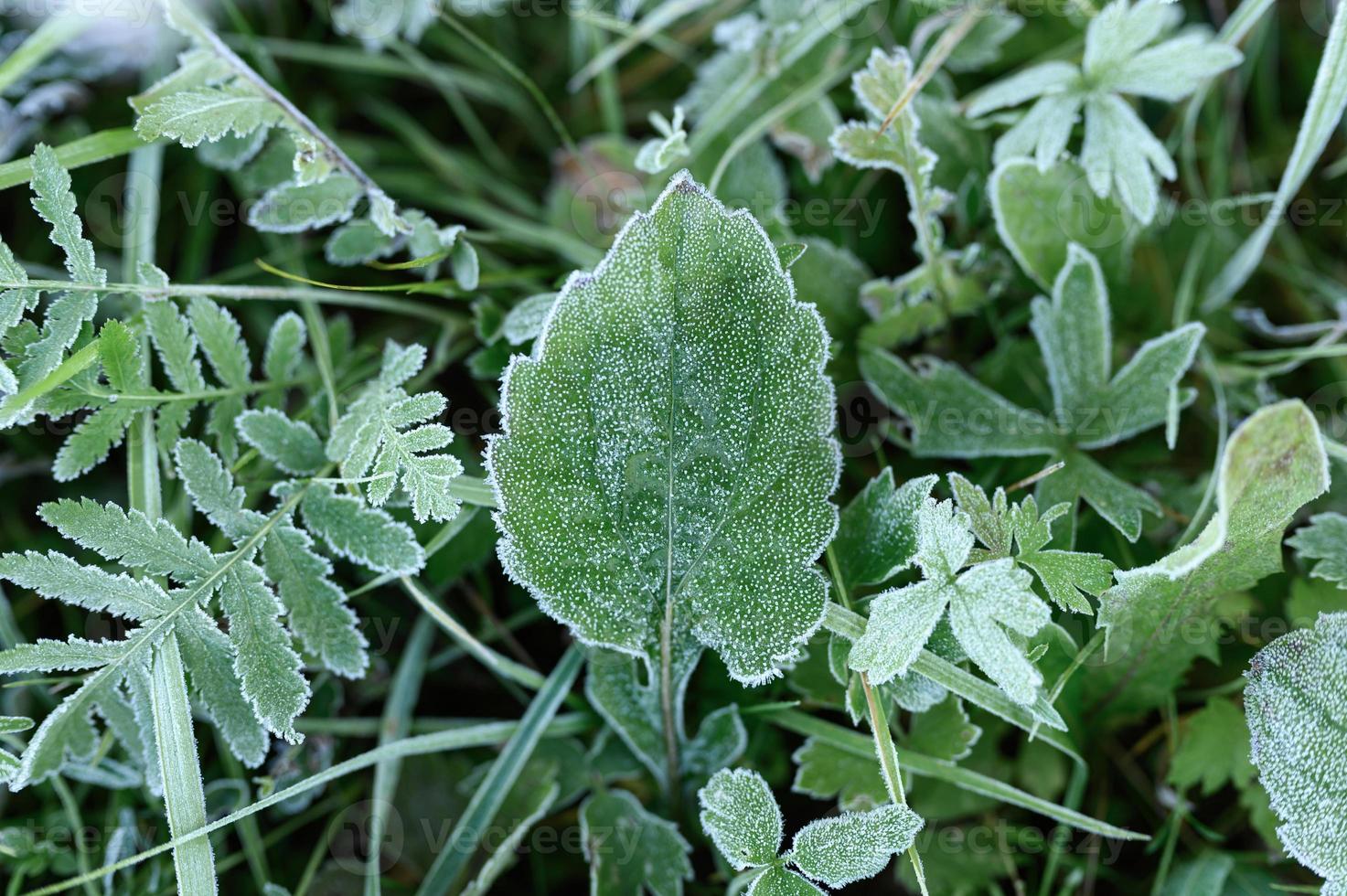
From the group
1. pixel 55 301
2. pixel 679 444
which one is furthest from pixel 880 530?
pixel 55 301

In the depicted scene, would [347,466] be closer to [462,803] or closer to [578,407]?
[578,407]

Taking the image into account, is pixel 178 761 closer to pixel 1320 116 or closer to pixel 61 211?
pixel 61 211

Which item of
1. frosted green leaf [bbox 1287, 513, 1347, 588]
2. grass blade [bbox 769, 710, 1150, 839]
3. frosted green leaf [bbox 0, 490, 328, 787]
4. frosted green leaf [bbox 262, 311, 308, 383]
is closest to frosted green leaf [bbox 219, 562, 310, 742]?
frosted green leaf [bbox 0, 490, 328, 787]

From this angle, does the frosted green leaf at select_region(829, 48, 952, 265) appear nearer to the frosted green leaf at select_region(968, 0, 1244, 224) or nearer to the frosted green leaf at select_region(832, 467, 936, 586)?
the frosted green leaf at select_region(968, 0, 1244, 224)

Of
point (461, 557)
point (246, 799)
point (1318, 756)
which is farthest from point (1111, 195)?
point (246, 799)

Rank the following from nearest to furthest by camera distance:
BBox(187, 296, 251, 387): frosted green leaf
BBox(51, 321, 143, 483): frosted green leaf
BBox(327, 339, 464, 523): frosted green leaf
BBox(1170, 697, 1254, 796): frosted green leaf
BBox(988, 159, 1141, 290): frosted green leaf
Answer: BBox(327, 339, 464, 523): frosted green leaf < BBox(51, 321, 143, 483): frosted green leaf < BBox(187, 296, 251, 387): frosted green leaf < BBox(1170, 697, 1254, 796): frosted green leaf < BBox(988, 159, 1141, 290): frosted green leaf

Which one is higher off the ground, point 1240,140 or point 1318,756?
point 1240,140
